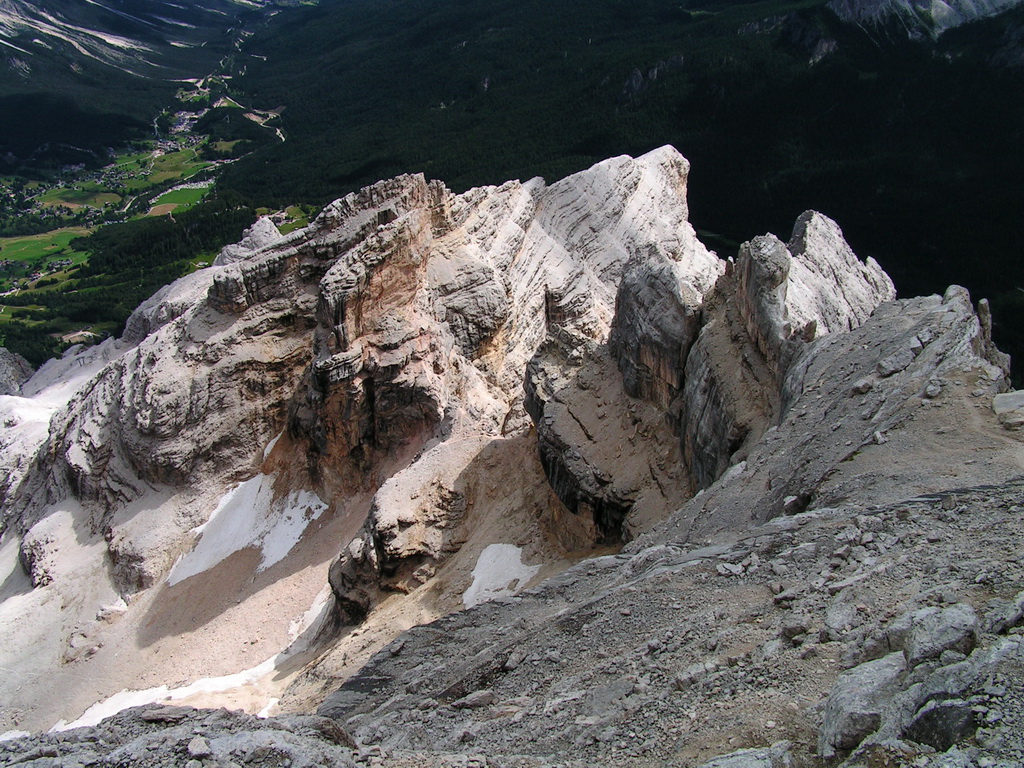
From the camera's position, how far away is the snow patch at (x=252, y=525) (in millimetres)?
37094

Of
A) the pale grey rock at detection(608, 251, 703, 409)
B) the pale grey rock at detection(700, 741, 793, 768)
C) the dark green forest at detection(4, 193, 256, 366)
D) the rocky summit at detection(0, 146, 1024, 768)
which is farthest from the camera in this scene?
the dark green forest at detection(4, 193, 256, 366)

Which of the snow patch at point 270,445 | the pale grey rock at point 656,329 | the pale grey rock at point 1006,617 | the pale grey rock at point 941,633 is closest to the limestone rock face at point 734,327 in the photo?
the pale grey rock at point 656,329

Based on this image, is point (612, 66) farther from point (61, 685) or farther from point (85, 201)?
point (61, 685)

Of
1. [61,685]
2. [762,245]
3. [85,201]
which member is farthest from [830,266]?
[85,201]

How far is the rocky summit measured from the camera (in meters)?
9.88

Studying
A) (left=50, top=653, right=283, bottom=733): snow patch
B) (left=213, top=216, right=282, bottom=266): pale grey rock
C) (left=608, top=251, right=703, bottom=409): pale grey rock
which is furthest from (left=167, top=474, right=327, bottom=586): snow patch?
(left=213, top=216, right=282, bottom=266): pale grey rock

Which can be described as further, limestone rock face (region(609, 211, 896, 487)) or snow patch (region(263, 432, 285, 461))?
snow patch (region(263, 432, 285, 461))

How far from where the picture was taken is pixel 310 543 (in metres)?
37.2

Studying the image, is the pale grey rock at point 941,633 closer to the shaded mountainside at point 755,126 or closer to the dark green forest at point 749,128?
the shaded mountainside at point 755,126

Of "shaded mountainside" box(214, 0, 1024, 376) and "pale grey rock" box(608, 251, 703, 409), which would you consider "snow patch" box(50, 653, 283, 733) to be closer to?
"pale grey rock" box(608, 251, 703, 409)

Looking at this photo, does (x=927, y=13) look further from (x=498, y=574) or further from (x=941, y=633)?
(x=941, y=633)

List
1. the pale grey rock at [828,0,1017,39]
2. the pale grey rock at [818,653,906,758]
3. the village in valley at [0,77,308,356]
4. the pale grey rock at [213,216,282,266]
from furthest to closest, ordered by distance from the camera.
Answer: the village in valley at [0,77,308,356], the pale grey rock at [828,0,1017,39], the pale grey rock at [213,216,282,266], the pale grey rock at [818,653,906,758]

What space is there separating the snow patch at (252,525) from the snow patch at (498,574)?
13.4m

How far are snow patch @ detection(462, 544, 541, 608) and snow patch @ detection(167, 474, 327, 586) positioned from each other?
13.4 metres
